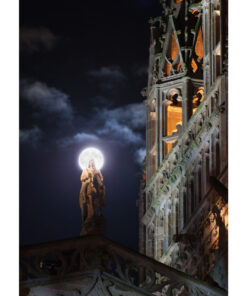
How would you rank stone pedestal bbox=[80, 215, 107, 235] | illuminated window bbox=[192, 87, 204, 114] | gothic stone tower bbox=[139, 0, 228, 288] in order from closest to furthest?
1. stone pedestal bbox=[80, 215, 107, 235]
2. gothic stone tower bbox=[139, 0, 228, 288]
3. illuminated window bbox=[192, 87, 204, 114]

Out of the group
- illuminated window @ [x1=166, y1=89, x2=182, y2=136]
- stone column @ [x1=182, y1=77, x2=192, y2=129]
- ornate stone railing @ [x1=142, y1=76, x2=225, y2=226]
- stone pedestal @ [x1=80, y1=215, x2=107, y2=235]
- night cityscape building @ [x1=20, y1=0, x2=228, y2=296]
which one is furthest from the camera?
illuminated window @ [x1=166, y1=89, x2=182, y2=136]

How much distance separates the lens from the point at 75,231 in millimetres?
30406

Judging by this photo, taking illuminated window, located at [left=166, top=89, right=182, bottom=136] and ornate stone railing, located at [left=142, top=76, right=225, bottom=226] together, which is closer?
ornate stone railing, located at [left=142, top=76, right=225, bottom=226]

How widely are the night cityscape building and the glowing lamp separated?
0.09m

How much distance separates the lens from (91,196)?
19.0 metres

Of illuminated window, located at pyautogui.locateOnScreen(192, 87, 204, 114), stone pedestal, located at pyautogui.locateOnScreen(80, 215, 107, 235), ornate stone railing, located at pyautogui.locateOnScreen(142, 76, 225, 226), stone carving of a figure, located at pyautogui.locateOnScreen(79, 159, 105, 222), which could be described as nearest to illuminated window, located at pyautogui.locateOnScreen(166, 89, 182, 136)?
illuminated window, located at pyautogui.locateOnScreen(192, 87, 204, 114)

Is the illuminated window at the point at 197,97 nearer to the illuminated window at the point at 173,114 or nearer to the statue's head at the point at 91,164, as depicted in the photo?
the illuminated window at the point at 173,114

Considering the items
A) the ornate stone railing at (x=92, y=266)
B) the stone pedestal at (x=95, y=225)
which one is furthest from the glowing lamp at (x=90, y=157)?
the ornate stone railing at (x=92, y=266)

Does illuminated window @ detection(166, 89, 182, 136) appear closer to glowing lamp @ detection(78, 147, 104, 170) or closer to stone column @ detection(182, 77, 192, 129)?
stone column @ detection(182, 77, 192, 129)

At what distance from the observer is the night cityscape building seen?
18688 millimetres

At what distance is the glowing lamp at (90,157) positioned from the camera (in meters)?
18.8

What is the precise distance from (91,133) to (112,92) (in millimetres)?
1567
